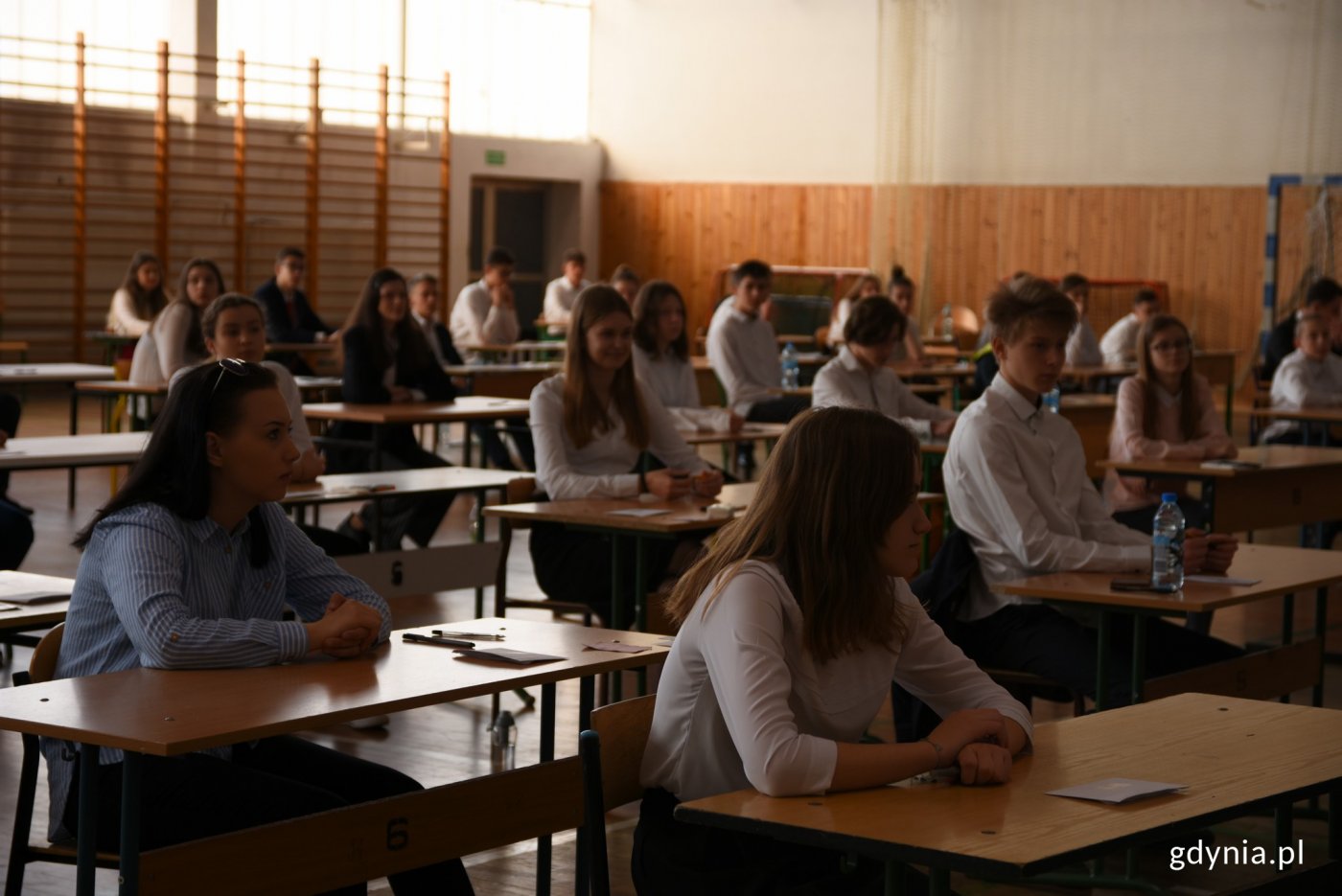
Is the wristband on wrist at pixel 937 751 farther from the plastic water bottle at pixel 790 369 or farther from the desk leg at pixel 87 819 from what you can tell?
the plastic water bottle at pixel 790 369

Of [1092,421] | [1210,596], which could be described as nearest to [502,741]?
[1210,596]

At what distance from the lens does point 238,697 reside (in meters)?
2.45

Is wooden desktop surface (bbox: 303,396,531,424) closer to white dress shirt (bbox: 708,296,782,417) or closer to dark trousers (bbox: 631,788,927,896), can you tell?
white dress shirt (bbox: 708,296,782,417)

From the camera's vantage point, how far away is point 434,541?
318 inches

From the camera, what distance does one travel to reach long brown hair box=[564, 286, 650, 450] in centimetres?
512

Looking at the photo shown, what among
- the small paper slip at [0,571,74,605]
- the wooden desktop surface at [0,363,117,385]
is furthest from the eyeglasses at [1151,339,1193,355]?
the wooden desktop surface at [0,363,117,385]

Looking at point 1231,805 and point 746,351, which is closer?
point 1231,805

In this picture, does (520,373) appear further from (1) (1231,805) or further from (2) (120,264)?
(1) (1231,805)

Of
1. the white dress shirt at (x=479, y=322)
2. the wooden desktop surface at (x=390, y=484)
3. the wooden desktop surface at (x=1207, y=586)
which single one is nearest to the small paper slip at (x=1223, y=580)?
the wooden desktop surface at (x=1207, y=586)

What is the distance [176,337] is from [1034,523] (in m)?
5.58

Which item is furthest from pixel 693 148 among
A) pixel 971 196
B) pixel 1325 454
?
pixel 1325 454

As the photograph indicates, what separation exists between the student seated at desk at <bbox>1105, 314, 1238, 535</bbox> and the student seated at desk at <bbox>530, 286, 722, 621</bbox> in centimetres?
168

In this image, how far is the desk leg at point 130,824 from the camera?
2.26 metres

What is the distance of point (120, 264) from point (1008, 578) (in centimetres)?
1284
